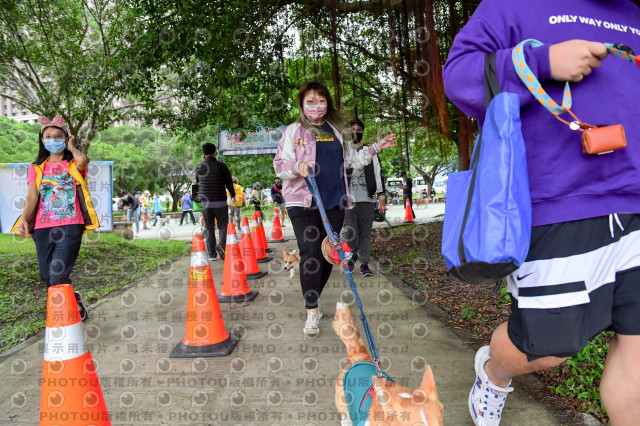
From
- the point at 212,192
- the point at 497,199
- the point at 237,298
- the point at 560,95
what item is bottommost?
the point at 237,298

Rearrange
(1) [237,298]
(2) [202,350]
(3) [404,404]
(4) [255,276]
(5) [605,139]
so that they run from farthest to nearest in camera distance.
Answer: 1. (4) [255,276]
2. (1) [237,298]
3. (2) [202,350]
4. (3) [404,404]
5. (5) [605,139]

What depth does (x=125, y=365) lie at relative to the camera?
9.50ft

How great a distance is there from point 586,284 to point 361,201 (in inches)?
163

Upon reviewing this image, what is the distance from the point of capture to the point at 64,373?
1754 mm

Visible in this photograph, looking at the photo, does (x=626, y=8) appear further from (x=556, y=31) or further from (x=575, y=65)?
(x=575, y=65)

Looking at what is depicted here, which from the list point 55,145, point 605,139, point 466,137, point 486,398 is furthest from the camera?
point 466,137

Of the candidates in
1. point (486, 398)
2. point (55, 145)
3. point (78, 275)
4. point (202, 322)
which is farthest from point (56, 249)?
point (486, 398)

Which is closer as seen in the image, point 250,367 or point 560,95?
point 560,95

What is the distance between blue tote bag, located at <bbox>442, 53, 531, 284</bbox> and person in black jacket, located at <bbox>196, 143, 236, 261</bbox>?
6.23 m

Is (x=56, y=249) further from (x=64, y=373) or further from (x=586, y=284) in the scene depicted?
(x=586, y=284)

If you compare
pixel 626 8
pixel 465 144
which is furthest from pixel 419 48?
pixel 626 8

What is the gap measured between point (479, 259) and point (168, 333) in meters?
3.08

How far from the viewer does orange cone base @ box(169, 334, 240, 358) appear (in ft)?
9.87

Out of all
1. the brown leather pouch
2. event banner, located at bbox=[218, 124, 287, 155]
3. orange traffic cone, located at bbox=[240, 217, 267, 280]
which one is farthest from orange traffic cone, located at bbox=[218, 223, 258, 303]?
event banner, located at bbox=[218, 124, 287, 155]
